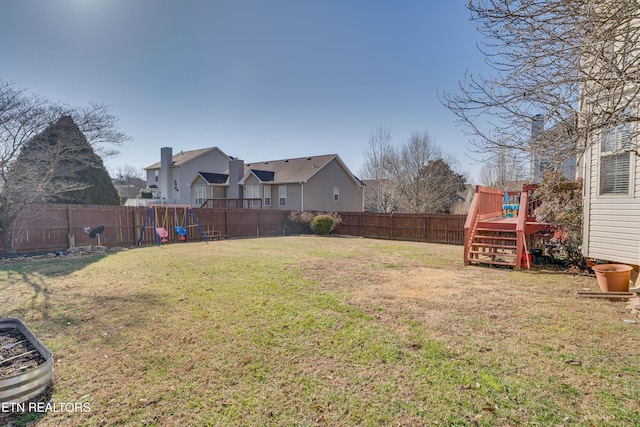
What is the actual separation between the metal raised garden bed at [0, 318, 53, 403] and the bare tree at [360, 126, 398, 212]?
23940mm

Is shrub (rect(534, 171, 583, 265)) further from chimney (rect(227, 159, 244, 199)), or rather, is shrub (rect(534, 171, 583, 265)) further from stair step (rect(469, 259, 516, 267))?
chimney (rect(227, 159, 244, 199))

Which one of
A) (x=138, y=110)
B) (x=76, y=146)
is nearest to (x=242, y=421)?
(x=76, y=146)

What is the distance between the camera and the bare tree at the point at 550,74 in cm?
341


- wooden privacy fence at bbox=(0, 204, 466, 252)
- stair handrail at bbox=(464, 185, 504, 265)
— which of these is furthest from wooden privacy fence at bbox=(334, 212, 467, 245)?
stair handrail at bbox=(464, 185, 504, 265)

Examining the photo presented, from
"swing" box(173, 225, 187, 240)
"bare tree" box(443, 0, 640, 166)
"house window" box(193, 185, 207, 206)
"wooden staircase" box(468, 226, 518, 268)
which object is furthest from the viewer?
"house window" box(193, 185, 207, 206)

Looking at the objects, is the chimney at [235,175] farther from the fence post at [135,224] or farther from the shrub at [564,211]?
the shrub at [564,211]

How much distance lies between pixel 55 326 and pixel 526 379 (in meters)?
5.57

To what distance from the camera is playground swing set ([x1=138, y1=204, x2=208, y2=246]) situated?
1335cm

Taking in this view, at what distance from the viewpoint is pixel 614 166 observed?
6.27 meters

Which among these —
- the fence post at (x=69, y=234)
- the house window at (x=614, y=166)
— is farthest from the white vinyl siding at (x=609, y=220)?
the fence post at (x=69, y=234)

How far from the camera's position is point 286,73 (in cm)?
1419

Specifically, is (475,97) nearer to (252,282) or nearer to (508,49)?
(508,49)

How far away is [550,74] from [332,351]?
15.2ft

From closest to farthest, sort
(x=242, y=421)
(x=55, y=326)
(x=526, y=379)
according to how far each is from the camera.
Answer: (x=242, y=421)
(x=526, y=379)
(x=55, y=326)
